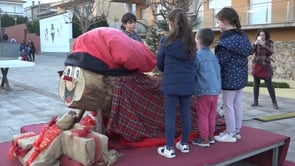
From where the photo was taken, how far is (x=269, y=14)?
1611cm

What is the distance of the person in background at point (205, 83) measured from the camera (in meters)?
3.58

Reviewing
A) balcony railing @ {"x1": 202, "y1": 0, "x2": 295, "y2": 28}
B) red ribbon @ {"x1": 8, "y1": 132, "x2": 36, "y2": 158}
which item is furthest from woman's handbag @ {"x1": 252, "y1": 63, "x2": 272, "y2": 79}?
balcony railing @ {"x1": 202, "y1": 0, "x2": 295, "y2": 28}

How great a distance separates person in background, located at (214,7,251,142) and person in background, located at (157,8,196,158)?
0.62 m

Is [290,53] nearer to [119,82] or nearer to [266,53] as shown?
[266,53]

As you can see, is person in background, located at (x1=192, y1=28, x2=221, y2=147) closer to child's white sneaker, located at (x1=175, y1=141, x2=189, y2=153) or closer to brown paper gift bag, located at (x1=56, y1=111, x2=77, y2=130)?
child's white sneaker, located at (x1=175, y1=141, x2=189, y2=153)

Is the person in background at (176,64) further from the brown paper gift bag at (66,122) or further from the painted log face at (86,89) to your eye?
the brown paper gift bag at (66,122)

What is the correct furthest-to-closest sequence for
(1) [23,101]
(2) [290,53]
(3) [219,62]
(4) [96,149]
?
(2) [290,53] → (1) [23,101] → (3) [219,62] → (4) [96,149]

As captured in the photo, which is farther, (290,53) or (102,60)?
(290,53)

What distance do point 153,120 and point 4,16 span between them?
50957 millimetres

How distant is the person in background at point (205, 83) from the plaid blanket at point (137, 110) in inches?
13.5

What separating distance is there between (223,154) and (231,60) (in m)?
1.06

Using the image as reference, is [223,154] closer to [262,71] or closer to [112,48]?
[112,48]

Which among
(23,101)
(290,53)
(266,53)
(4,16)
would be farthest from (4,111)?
(4,16)

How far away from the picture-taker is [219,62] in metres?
3.82
